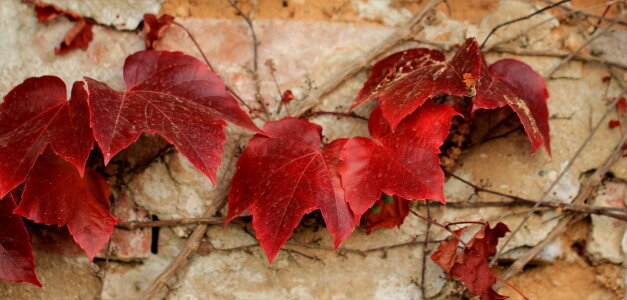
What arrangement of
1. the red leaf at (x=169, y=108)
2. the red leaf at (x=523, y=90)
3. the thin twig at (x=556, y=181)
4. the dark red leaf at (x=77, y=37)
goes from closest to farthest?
the red leaf at (x=169, y=108)
the red leaf at (x=523, y=90)
the thin twig at (x=556, y=181)
the dark red leaf at (x=77, y=37)

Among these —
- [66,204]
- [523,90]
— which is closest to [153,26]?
[66,204]

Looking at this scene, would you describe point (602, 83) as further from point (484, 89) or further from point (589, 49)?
point (484, 89)

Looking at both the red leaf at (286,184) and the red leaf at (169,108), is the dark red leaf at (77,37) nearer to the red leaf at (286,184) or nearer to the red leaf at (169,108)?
the red leaf at (169,108)

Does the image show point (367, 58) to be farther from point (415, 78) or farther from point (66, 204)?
point (66, 204)

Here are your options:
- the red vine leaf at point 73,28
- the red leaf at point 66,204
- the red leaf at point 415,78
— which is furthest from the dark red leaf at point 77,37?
the red leaf at point 415,78

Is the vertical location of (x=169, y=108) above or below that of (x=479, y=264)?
above

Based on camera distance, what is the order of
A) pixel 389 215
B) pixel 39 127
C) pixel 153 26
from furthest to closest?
1. pixel 153 26
2. pixel 389 215
3. pixel 39 127

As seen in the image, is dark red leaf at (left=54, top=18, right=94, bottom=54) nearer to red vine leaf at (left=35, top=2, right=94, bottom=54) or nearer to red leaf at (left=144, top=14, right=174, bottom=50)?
red vine leaf at (left=35, top=2, right=94, bottom=54)
